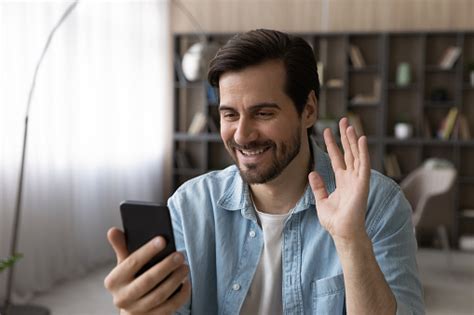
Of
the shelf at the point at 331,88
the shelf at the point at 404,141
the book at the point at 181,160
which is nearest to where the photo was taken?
the shelf at the point at 404,141

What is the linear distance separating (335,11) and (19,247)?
3.89 m

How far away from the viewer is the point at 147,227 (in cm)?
107

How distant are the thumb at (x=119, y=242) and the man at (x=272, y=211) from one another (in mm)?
402

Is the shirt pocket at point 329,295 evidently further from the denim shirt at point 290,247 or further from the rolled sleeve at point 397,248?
the rolled sleeve at point 397,248

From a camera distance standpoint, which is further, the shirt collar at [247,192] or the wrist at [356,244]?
the shirt collar at [247,192]

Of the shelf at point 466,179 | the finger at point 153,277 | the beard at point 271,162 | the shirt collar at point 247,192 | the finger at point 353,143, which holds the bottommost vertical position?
Answer: the shelf at point 466,179

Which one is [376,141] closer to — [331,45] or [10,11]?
[331,45]

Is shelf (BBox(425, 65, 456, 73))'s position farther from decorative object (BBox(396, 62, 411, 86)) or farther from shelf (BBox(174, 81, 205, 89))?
shelf (BBox(174, 81, 205, 89))

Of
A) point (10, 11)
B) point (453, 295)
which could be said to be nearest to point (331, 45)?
point (453, 295)

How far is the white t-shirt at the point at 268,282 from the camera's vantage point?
58.2 inches

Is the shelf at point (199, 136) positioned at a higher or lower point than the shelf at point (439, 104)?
lower

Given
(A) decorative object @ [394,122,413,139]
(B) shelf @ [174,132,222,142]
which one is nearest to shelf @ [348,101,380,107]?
(A) decorative object @ [394,122,413,139]

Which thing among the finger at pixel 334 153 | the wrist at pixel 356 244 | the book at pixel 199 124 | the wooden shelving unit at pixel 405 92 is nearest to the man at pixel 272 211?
the finger at pixel 334 153

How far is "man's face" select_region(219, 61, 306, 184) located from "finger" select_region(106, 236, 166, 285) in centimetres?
52
